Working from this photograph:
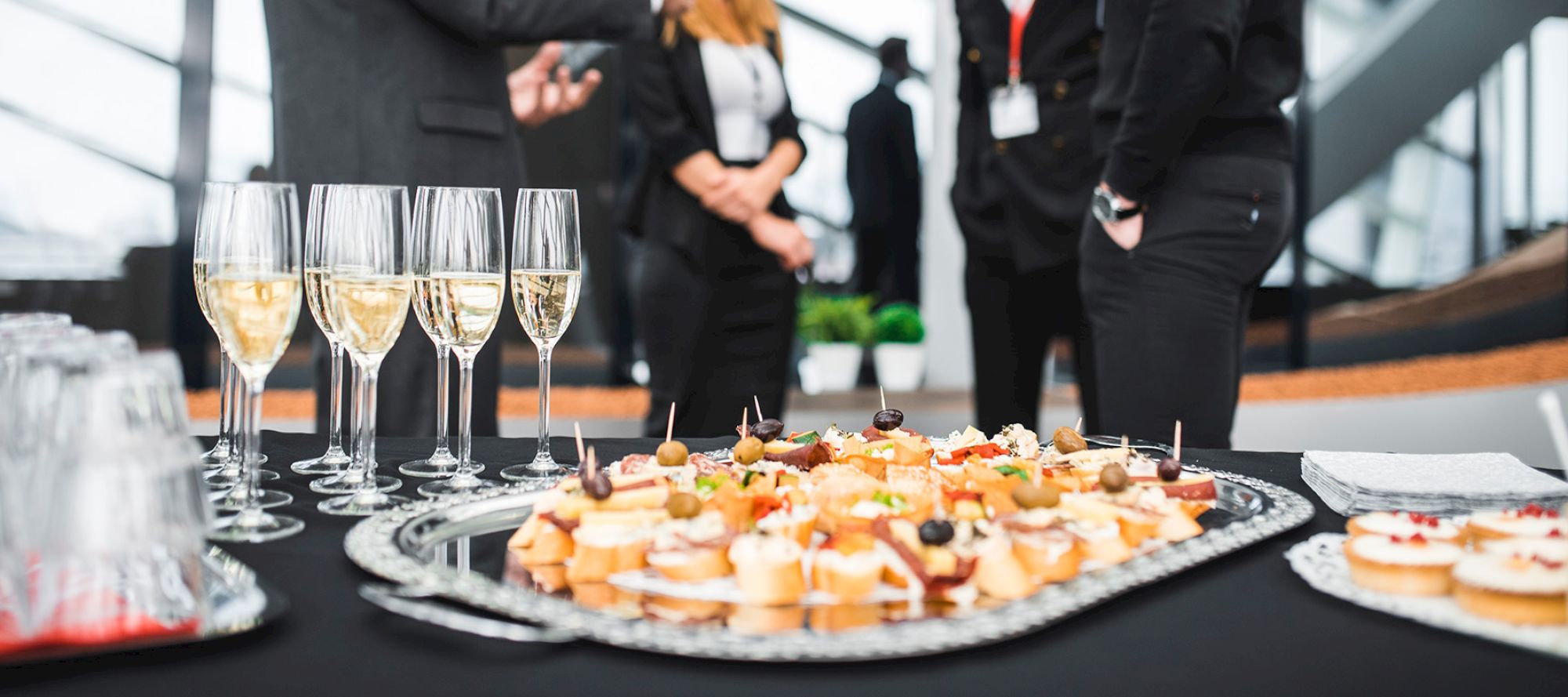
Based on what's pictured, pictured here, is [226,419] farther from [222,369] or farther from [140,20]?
[140,20]

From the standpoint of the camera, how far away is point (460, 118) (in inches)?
83.5

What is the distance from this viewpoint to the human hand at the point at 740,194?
9.04 feet

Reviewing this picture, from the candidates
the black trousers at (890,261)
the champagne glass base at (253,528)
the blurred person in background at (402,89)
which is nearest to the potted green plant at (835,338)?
the black trousers at (890,261)

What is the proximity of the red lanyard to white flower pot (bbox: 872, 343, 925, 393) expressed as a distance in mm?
3356

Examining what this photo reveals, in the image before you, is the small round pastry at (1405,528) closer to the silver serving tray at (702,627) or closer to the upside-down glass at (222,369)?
the silver serving tray at (702,627)

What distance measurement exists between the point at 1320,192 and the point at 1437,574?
5889mm

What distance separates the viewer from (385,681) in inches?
23.0

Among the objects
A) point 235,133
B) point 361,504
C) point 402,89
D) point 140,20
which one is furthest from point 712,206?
point 140,20

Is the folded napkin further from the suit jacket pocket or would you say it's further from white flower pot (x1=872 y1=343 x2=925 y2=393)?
white flower pot (x1=872 y1=343 x2=925 y2=393)

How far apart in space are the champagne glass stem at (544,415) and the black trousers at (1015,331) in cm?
148

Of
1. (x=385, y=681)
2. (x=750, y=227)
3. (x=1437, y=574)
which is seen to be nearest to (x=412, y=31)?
(x=750, y=227)

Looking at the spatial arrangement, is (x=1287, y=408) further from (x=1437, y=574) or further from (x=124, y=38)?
(x=124, y=38)

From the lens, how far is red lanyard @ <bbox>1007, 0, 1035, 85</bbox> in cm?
227

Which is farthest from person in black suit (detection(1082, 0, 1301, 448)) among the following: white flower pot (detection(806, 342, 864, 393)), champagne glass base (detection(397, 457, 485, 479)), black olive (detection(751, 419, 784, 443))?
white flower pot (detection(806, 342, 864, 393))
